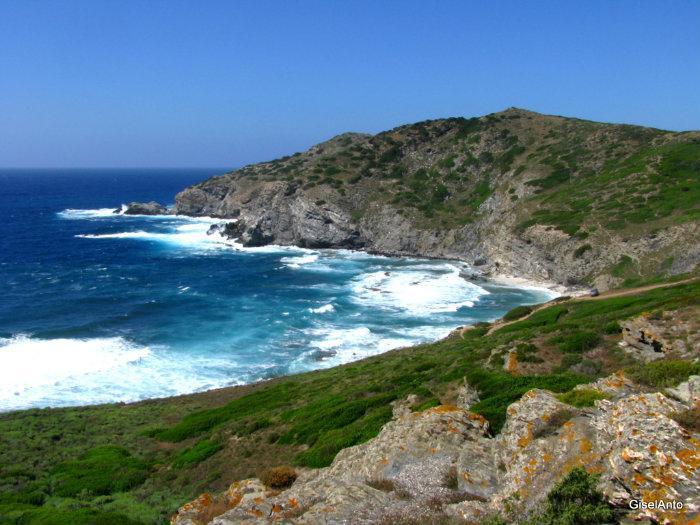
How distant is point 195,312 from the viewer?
62094 millimetres

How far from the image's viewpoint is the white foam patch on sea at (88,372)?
40.5 m

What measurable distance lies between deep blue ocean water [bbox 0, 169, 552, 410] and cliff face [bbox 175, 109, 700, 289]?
856 centimetres

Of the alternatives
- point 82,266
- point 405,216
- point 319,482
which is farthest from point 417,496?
point 405,216

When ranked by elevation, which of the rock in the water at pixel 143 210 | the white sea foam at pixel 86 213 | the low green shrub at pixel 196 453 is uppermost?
the rock in the water at pixel 143 210

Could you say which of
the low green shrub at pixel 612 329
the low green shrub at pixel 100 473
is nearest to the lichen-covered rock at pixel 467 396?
the low green shrub at pixel 612 329

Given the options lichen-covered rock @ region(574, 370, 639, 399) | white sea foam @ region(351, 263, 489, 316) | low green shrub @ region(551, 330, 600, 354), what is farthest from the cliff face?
lichen-covered rock @ region(574, 370, 639, 399)

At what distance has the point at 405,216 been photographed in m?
105

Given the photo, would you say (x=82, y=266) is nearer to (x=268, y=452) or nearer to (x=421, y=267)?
(x=421, y=267)

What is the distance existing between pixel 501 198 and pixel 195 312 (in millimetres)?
64393

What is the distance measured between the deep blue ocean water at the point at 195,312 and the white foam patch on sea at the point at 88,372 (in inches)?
6.0

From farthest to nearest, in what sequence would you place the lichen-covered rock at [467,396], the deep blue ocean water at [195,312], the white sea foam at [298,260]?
1. the white sea foam at [298,260]
2. the deep blue ocean water at [195,312]
3. the lichen-covered rock at [467,396]

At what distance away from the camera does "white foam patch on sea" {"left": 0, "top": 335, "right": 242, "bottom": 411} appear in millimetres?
40469

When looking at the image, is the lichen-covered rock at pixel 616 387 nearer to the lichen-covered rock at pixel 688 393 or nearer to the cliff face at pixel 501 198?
the lichen-covered rock at pixel 688 393

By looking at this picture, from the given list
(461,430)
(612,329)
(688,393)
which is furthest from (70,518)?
(612,329)
